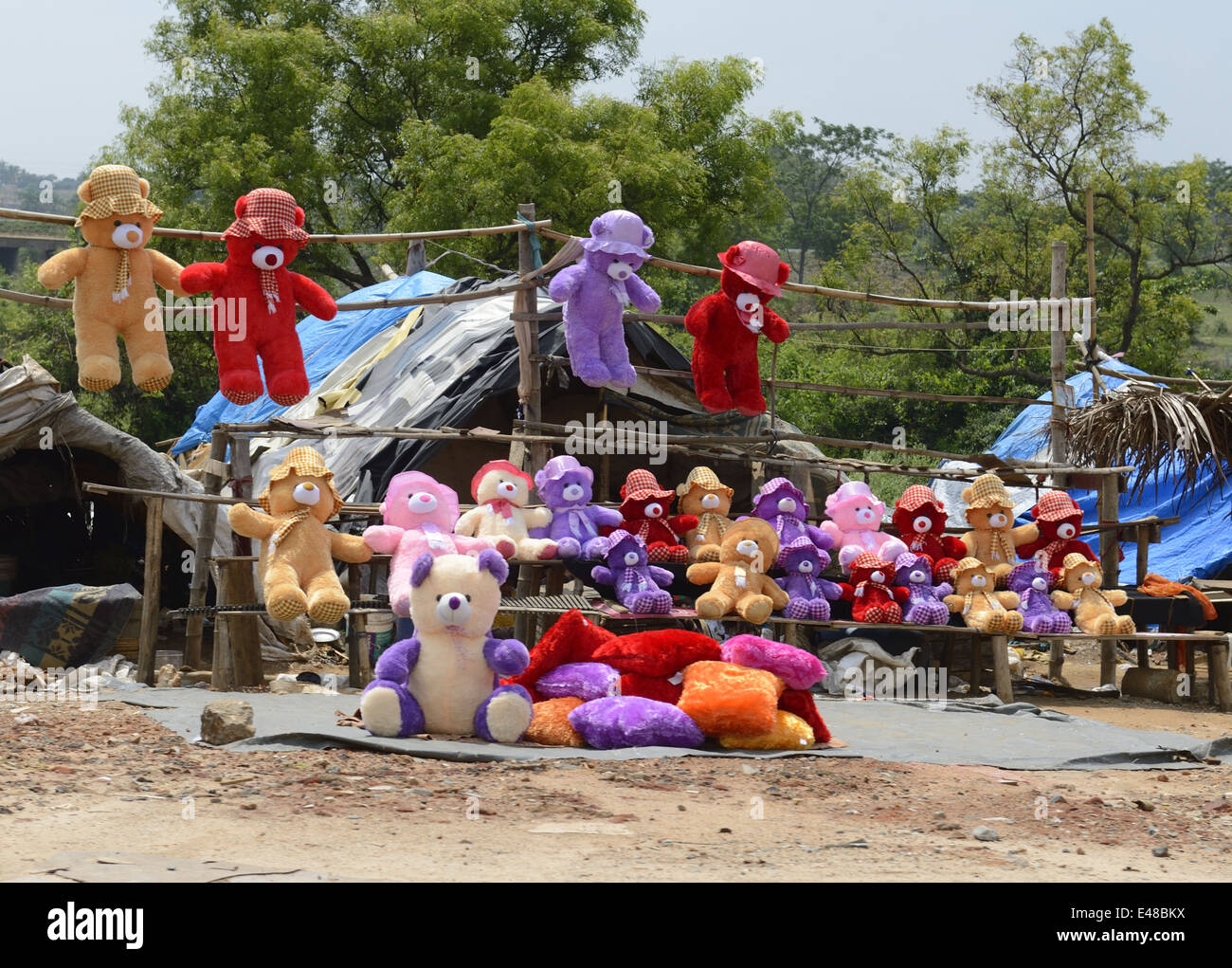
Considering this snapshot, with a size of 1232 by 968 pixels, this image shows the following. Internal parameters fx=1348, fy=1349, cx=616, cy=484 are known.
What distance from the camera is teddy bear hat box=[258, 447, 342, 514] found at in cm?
701

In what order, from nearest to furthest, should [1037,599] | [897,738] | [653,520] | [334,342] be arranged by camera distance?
[897,738] < [653,520] < [1037,599] < [334,342]

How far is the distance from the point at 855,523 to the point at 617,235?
8.70ft

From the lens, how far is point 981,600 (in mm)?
8102

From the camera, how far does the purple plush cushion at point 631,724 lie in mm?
5695

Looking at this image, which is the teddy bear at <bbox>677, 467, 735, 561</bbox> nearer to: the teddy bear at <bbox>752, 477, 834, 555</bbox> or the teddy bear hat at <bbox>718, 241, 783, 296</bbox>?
the teddy bear at <bbox>752, 477, 834, 555</bbox>

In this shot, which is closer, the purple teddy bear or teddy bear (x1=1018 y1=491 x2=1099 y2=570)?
the purple teddy bear

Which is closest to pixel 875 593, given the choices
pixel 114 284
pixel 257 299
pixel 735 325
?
pixel 735 325

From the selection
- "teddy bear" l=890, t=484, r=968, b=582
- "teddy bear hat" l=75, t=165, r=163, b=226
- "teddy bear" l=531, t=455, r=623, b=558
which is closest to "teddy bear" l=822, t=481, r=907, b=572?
"teddy bear" l=890, t=484, r=968, b=582

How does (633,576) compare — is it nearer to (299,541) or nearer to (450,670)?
(299,541)

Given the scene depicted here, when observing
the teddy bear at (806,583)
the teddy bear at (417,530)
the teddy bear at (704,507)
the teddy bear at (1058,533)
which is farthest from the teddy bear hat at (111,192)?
the teddy bear at (1058,533)

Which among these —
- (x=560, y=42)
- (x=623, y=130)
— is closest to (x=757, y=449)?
(x=623, y=130)

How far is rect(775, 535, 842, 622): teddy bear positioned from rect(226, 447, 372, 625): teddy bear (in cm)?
249

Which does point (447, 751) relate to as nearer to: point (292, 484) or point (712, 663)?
point (712, 663)

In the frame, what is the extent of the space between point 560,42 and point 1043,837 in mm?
18971
